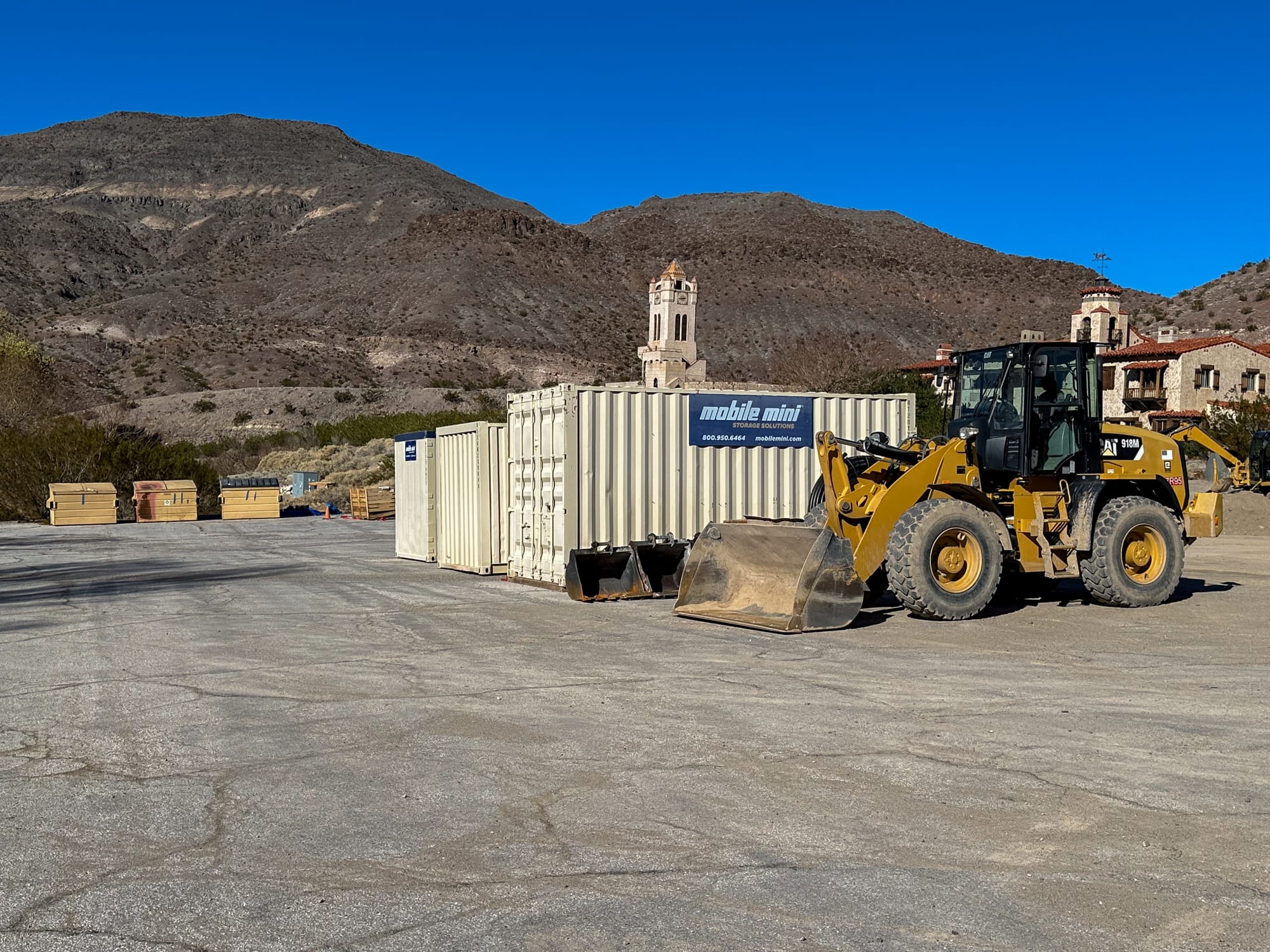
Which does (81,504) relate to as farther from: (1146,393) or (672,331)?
(672,331)

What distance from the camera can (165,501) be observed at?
1481 inches

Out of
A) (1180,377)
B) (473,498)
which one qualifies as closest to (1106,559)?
(473,498)

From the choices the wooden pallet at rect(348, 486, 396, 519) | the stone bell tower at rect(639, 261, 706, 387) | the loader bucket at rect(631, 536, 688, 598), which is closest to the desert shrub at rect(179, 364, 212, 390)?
the stone bell tower at rect(639, 261, 706, 387)

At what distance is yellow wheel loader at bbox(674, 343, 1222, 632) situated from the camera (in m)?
12.6

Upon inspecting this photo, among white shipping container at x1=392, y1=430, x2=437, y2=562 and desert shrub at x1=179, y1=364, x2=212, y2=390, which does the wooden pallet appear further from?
desert shrub at x1=179, y1=364, x2=212, y2=390

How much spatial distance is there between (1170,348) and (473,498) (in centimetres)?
5420

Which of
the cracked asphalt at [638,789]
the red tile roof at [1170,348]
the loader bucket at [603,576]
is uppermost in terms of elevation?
the red tile roof at [1170,348]

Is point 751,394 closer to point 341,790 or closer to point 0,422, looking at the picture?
point 341,790

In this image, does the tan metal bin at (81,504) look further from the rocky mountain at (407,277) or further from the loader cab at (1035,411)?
the rocky mountain at (407,277)

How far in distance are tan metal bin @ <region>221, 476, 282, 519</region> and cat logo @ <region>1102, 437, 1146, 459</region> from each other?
29423 millimetres

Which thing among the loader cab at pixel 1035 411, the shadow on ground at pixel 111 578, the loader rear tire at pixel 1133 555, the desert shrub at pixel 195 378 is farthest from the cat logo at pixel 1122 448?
the desert shrub at pixel 195 378

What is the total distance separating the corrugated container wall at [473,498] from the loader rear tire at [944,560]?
7777 millimetres

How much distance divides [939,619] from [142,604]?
378 inches

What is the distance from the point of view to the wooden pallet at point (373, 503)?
1458 inches
